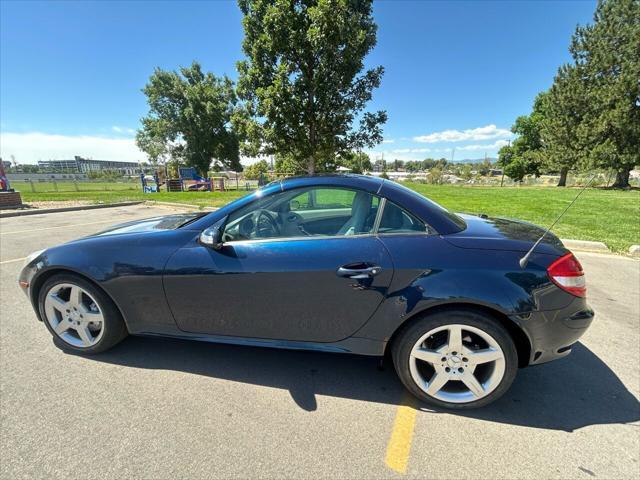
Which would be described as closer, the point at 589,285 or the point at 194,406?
the point at 194,406

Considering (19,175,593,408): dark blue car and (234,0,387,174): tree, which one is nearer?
(19,175,593,408): dark blue car

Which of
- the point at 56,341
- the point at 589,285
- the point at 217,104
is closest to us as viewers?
the point at 56,341

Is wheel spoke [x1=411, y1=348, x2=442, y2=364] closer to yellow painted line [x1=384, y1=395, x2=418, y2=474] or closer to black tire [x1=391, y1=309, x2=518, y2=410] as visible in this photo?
black tire [x1=391, y1=309, x2=518, y2=410]

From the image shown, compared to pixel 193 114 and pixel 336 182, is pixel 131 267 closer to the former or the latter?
pixel 336 182

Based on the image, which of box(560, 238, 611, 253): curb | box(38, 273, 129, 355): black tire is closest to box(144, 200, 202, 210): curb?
box(38, 273, 129, 355): black tire

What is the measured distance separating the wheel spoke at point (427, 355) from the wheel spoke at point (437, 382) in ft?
Answer: 0.32

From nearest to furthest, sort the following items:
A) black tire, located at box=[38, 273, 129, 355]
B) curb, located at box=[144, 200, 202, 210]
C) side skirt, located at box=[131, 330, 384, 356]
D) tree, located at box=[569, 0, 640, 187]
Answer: side skirt, located at box=[131, 330, 384, 356] < black tire, located at box=[38, 273, 129, 355] < curb, located at box=[144, 200, 202, 210] < tree, located at box=[569, 0, 640, 187]

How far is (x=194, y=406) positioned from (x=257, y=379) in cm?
47

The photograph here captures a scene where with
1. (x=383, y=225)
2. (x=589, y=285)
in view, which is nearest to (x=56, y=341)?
(x=383, y=225)

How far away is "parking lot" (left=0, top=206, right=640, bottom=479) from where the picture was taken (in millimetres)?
1681

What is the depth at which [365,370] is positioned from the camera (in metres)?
2.51

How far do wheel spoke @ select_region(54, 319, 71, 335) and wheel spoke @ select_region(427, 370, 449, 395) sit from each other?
297 centimetres

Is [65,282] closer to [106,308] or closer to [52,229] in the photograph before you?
[106,308]

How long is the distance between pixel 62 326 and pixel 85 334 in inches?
9.7
